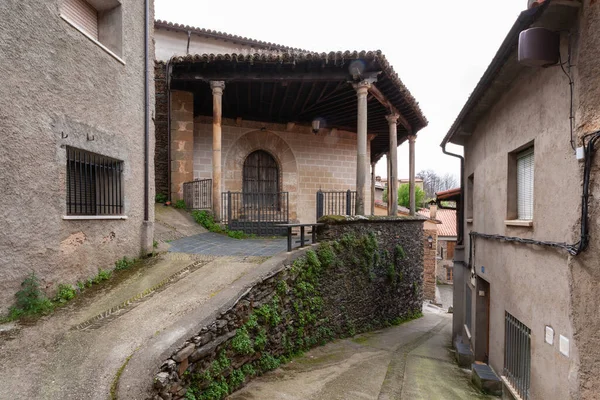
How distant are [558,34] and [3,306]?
6.46 metres

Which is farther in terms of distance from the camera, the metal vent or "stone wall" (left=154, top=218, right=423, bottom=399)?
"stone wall" (left=154, top=218, right=423, bottom=399)

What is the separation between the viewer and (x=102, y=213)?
5629 millimetres

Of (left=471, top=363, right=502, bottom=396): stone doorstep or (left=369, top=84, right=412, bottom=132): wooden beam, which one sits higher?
(left=369, top=84, right=412, bottom=132): wooden beam

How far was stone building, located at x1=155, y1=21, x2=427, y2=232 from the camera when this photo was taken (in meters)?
8.87

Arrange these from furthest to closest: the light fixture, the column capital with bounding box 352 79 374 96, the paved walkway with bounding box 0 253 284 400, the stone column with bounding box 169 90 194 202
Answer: the light fixture → the stone column with bounding box 169 90 194 202 → the column capital with bounding box 352 79 374 96 → the paved walkway with bounding box 0 253 284 400

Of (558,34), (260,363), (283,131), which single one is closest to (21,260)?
(260,363)

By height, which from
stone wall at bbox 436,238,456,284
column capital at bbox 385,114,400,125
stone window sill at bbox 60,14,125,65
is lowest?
stone wall at bbox 436,238,456,284

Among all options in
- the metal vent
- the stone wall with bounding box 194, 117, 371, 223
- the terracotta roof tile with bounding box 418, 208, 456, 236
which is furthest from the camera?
the terracotta roof tile with bounding box 418, 208, 456, 236

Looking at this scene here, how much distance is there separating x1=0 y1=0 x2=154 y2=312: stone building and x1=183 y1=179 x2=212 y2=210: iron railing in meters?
3.27

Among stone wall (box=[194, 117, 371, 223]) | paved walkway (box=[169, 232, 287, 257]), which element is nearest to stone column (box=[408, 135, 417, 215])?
stone wall (box=[194, 117, 371, 223])

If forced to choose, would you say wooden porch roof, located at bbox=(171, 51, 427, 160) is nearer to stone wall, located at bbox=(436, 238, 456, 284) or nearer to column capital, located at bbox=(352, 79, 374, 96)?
column capital, located at bbox=(352, 79, 374, 96)

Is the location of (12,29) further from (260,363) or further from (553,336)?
(553,336)

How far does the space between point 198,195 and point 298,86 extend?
4.21 metres

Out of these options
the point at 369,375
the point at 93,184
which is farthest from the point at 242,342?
the point at 93,184
